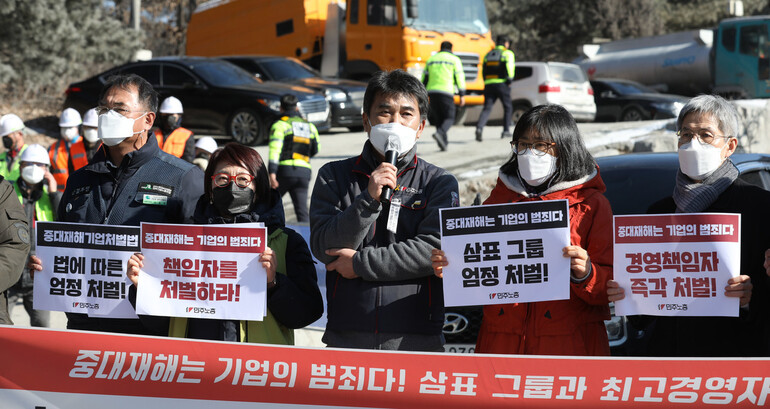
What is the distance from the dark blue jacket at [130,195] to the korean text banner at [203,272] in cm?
24

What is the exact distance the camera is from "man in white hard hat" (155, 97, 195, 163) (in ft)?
31.0

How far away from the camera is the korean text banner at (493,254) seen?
144 inches

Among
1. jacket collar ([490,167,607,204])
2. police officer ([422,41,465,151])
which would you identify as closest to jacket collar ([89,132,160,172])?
jacket collar ([490,167,607,204])

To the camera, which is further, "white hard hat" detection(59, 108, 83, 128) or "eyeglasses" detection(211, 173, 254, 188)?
"white hard hat" detection(59, 108, 83, 128)

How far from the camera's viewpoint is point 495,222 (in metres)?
3.69

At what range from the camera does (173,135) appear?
9562 millimetres

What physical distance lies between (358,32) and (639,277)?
685 inches

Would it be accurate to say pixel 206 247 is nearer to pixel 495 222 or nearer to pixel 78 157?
pixel 495 222

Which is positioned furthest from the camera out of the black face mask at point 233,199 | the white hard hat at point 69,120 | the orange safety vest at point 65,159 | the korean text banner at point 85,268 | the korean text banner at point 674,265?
the white hard hat at point 69,120

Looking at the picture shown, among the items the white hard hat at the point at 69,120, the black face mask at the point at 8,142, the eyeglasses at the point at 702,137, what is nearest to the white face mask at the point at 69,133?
the white hard hat at the point at 69,120

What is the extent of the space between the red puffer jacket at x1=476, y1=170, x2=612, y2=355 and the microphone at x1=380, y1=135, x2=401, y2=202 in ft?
1.77

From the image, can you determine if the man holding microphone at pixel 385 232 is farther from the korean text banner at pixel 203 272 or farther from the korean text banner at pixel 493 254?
the korean text banner at pixel 203 272

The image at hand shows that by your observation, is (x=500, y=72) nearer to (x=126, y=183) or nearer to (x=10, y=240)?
(x=126, y=183)

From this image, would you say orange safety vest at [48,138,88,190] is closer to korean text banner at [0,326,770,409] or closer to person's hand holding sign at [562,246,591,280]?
korean text banner at [0,326,770,409]
